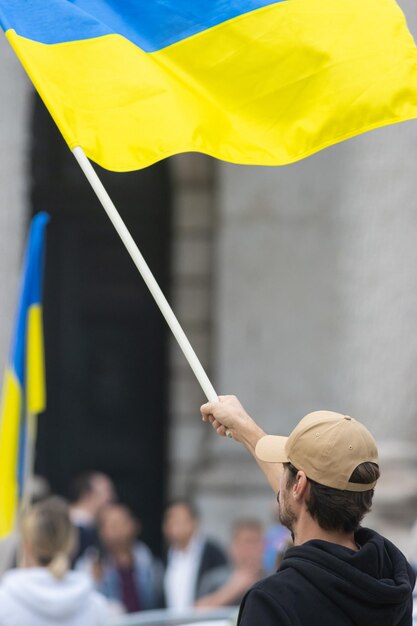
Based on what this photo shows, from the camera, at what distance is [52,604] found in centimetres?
520

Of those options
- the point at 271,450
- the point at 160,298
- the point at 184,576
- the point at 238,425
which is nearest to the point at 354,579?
the point at 271,450

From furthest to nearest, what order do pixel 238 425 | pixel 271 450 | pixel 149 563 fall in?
pixel 149 563
pixel 238 425
pixel 271 450

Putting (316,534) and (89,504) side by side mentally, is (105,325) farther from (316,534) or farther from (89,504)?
(316,534)

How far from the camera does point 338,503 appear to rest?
2.69m

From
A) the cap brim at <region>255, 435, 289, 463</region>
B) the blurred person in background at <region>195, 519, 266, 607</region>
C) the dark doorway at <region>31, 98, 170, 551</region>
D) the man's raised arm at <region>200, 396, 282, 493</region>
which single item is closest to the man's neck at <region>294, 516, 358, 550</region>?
the cap brim at <region>255, 435, 289, 463</region>

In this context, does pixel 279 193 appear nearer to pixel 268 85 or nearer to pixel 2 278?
pixel 2 278

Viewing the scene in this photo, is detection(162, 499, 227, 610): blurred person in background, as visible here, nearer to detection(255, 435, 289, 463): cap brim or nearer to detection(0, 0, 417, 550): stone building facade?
detection(0, 0, 417, 550): stone building facade

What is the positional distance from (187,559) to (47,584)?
4.27 metres

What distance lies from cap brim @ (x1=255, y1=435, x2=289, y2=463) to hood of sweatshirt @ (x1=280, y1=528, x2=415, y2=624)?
0.22 meters

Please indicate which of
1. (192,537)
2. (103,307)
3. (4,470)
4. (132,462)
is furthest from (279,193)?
(4,470)

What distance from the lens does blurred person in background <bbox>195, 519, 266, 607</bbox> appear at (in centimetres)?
855

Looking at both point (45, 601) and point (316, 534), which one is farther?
point (45, 601)

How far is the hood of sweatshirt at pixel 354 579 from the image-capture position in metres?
2.60

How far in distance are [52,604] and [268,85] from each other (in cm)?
219
